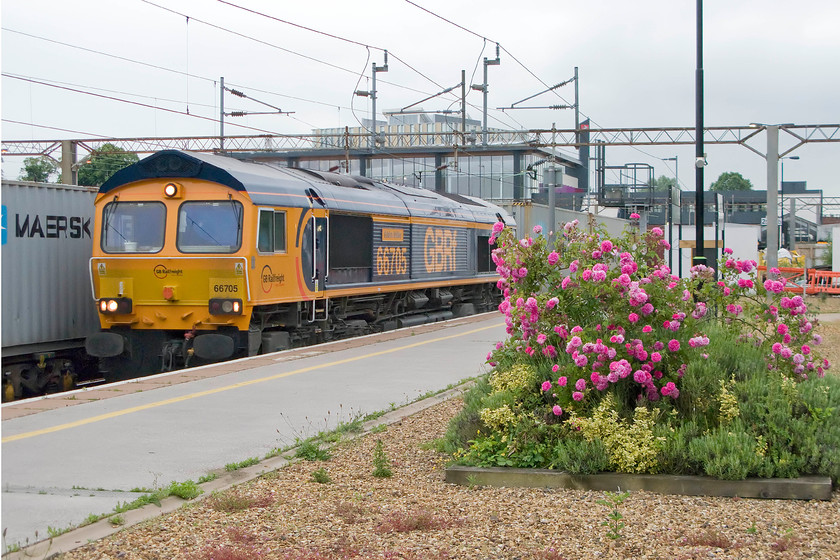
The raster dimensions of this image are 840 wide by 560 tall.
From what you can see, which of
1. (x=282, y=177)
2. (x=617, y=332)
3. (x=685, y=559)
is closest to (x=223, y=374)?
(x=282, y=177)

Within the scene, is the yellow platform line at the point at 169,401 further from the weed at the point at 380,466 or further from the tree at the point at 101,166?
the tree at the point at 101,166

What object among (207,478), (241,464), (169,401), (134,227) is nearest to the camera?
(207,478)

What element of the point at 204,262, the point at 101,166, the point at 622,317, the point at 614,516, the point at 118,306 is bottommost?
the point at 614,516

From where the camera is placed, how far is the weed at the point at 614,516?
5.57 meters

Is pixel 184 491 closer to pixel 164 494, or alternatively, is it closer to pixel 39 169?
pixel 164 494

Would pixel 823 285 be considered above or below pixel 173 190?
below

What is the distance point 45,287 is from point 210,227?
300 centimetres

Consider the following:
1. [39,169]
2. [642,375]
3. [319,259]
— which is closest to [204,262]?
[319,259]

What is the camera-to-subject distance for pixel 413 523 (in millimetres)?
5871

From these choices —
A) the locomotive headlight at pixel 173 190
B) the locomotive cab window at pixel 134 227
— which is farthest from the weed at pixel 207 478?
the locomotive headlight at pixel 173 190

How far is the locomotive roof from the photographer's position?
47.7 feet

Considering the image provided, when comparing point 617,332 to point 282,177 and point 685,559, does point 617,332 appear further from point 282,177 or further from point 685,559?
point 282,177

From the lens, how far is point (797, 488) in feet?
21.3

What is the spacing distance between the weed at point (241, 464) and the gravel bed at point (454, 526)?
0.43 metres
